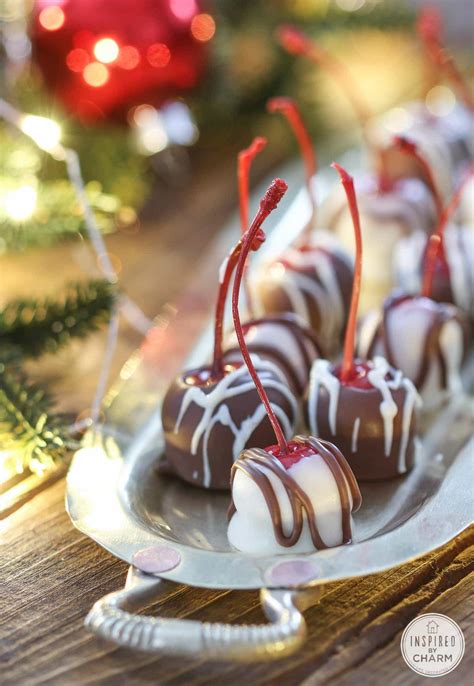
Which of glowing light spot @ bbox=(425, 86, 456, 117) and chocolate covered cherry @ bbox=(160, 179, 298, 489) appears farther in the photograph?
glowing light spot @ bbox=(425, 86, 456, 117)

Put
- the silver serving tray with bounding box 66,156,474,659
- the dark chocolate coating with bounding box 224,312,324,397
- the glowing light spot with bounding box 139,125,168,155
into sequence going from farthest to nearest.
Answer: the glowing light spot with bounding box 139,125,168,155
the dark chocolate coating with bounding box 224,312,324,397
the silver serving tray with bounding box 66,156,474,659

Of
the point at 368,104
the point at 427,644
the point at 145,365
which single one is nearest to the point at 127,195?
the point at 145,365

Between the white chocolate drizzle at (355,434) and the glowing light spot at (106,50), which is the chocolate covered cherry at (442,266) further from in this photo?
the glowing light spot at (106,50)

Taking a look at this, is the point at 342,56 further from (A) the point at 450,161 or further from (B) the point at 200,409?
(B) the point at 200,409

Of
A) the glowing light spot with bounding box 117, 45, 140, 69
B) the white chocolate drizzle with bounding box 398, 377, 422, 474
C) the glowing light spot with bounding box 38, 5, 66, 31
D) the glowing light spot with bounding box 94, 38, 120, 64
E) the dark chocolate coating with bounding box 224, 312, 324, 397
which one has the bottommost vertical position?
the white chocolate drizzle with bounding box 398, 377, 422, 474

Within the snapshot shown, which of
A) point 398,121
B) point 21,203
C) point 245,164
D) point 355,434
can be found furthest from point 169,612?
point 398,121

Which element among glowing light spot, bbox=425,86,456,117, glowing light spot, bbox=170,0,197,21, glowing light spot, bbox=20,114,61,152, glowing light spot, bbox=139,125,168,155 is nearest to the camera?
glowing light spot, bbox=20,114,61,152

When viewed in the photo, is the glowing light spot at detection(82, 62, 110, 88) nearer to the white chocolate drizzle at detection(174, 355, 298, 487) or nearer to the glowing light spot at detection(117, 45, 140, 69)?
the glowing light spot at detection(117, 45, 140, 69)

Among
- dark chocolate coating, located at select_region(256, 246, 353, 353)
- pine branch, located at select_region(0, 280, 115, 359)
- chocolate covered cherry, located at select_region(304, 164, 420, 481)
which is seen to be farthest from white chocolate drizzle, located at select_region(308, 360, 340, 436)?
pine branch, located at select_region(0, 280, 115, 359)

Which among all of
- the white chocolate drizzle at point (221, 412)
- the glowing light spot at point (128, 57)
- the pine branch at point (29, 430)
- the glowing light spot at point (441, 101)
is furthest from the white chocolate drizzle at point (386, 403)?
the glowing light spot at point (441, 101)
